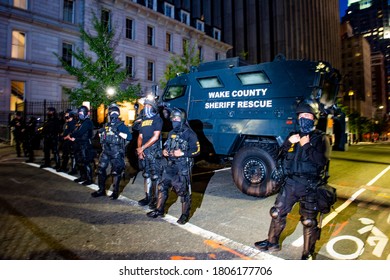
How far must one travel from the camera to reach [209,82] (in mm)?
6656

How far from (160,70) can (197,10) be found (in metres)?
16.8

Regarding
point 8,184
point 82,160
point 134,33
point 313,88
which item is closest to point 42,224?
point 82,160

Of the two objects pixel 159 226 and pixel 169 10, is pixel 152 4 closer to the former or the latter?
pixel 169 10

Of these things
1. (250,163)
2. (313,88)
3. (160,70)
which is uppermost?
(160,70)

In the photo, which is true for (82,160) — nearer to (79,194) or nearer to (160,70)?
(79,194)

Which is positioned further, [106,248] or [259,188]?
[259,188]

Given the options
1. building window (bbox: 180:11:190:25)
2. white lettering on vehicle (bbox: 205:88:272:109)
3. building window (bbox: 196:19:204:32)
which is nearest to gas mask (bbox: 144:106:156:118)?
white lettering on vehicle (bbox: 205:88:272:109)

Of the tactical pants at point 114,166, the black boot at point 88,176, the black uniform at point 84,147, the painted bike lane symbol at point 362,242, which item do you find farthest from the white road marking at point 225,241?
the black uniform at point 84,147

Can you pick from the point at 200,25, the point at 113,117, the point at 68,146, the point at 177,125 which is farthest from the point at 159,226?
the point at 200,25

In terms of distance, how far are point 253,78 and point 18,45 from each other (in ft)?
62.7

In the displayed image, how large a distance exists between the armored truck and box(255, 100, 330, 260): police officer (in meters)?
2.15

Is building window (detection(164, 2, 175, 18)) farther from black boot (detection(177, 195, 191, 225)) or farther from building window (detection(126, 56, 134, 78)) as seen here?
black boot (detection(177, 195, 191, 225))

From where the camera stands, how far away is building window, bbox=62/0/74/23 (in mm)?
20125

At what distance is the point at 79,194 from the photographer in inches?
219
